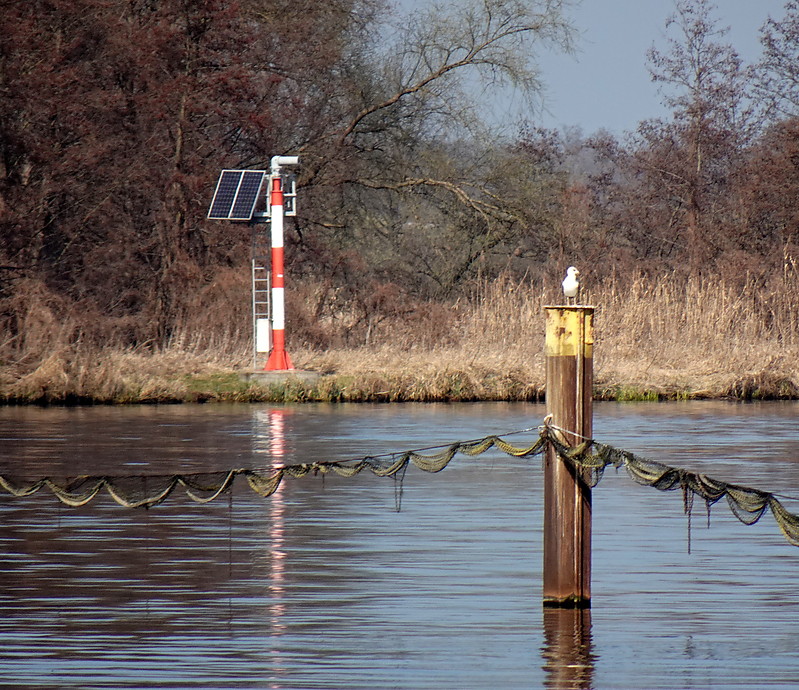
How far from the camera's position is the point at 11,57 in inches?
1353

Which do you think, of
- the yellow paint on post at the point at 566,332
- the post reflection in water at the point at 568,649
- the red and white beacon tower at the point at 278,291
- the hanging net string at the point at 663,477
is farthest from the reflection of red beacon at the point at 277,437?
the yellow paint on post at the point at 566,332

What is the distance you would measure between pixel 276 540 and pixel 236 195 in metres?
19.3

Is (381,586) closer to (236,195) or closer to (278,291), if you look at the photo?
(278,291)

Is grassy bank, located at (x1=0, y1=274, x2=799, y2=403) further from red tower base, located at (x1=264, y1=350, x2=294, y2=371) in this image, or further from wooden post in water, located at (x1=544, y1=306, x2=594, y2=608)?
wooden post in water, located at (x1=544, y1=306, x2=594, y2=608)

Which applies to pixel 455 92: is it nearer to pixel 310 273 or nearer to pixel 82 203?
pixel 310 273

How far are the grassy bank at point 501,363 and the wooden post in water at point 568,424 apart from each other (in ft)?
62.6

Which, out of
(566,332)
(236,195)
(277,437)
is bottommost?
(277,437)

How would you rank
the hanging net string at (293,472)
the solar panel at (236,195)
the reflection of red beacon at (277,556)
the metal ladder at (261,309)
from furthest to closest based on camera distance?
the solar panel at (236,195)
the metal ladder at (261,309)
the hanging net string at (293,472)
the reflection of red beacon at (277,556)

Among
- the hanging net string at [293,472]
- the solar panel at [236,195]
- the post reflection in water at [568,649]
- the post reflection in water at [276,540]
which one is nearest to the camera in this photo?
the post reflection in water at [568,649]

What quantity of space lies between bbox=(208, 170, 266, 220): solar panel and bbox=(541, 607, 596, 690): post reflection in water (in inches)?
852

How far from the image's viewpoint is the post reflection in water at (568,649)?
301 inches

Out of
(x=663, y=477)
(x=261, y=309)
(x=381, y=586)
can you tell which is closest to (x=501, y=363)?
(x=261, y=309)

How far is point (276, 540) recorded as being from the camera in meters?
12.0

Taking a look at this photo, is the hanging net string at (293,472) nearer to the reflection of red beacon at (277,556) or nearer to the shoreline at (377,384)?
the reflection of red beacon at (277,556)
